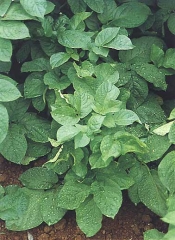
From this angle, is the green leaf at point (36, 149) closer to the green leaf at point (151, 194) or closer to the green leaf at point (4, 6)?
the green leaf at point (151, 194)

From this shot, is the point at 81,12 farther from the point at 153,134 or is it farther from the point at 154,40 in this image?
the point at 153,134

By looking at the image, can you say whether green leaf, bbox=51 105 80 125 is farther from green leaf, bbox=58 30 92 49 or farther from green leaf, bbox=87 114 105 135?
green leaf, bbox=58 30 92 49

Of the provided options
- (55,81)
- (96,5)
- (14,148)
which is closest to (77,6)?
(96,5)

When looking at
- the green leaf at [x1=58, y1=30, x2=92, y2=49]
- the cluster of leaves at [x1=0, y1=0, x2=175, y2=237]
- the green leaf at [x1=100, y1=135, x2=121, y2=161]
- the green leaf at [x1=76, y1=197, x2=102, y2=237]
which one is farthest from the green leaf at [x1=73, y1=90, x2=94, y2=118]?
the green leaf at [x1=76, y1=197, x2=102, y2=237]

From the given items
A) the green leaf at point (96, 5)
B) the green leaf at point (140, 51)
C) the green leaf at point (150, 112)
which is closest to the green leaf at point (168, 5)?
the green leaf at point (140, 51)

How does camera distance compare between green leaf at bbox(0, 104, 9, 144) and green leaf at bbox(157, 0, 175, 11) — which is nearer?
green leaf at bbox(0, 104, 9, 144)
